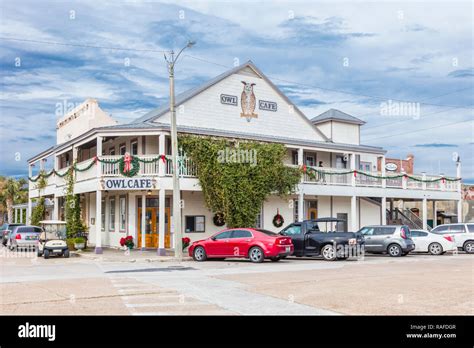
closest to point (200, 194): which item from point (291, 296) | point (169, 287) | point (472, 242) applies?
point (472, 242)

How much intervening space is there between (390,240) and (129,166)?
13170 millimetres

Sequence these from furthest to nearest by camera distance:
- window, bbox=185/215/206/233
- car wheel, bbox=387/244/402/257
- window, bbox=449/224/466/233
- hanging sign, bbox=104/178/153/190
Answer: window, bbox=185/215/206/233, window, bbox=449/224/466/233, hanging sign, bbox=104/178/153/190, car wheel, bbox=387/244/402/257

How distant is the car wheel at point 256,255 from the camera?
22.7m

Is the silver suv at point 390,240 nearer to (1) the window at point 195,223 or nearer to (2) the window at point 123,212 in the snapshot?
(1) the window at point 195,223

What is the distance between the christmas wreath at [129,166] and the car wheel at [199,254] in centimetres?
605

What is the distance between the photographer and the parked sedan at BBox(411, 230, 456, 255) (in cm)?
2841

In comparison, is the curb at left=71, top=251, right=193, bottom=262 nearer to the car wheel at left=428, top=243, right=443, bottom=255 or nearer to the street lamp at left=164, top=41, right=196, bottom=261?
the street lamp at left=164, top=41, right=196, bottom=261

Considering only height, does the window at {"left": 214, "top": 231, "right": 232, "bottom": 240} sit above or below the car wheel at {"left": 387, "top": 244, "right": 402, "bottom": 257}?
Answer: above

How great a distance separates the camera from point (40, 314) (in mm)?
10422

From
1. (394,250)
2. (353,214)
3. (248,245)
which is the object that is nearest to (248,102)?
(353,214)

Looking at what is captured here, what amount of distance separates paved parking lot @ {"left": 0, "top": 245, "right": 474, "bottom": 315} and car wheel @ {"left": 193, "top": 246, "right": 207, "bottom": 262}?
2.41 metres

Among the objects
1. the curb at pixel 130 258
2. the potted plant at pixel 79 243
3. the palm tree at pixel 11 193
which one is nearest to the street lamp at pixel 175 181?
the curb at pixel 130 258

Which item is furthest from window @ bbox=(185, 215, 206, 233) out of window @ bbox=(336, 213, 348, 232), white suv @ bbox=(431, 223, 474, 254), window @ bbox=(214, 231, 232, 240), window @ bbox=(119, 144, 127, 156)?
white suv @ bbox=(431, 223, 474, 254)
